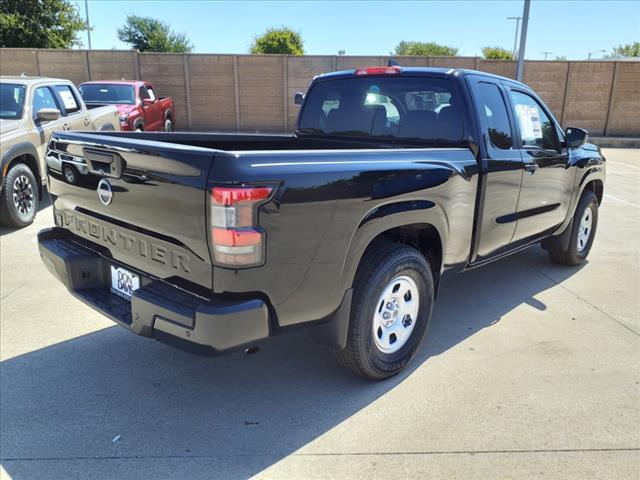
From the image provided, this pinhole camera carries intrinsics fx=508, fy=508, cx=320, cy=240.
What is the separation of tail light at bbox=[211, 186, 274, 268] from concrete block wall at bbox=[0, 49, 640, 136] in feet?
59.0

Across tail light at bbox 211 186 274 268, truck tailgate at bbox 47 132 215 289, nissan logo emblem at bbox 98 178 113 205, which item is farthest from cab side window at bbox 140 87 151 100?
tail light at bbox 211 186 274 268

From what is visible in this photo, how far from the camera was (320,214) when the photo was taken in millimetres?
2400

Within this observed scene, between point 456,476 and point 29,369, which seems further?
point 29,369

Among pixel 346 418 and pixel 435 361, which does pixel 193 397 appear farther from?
pixel 435 361

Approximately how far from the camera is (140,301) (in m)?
2.40

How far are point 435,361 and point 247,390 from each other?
50.6 inches

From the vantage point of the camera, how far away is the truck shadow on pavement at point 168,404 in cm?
247

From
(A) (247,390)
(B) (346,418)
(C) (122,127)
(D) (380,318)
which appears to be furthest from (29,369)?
(C) (122,127)

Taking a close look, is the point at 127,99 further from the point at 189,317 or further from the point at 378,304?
the point at 189,317

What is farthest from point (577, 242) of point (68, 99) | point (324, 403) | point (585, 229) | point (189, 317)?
point (68, 99)

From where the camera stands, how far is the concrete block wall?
1898 cm

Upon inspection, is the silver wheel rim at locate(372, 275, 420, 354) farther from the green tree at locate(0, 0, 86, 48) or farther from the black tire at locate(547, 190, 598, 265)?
the green tree at locate(0, 0, 86, 48)

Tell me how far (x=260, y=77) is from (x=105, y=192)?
699 inches

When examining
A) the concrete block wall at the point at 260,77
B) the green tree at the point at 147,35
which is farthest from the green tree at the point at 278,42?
the concrete block wall at the point at 260,77
